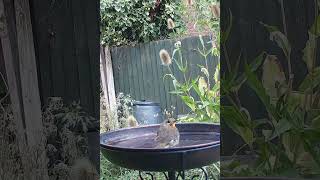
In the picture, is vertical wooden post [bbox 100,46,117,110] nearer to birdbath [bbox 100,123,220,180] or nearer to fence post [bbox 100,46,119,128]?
fence post [bbox 100,46,119,128]

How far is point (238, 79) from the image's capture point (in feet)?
2.80

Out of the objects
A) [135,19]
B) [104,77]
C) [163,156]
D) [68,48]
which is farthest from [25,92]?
[135,19]

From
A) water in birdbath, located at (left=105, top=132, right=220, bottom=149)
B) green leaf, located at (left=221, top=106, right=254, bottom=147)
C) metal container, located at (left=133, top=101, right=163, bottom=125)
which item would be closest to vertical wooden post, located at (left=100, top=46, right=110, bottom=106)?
metal container, located at (left=133, top=101, right=163, bottom=125)

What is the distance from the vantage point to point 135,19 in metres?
3.25

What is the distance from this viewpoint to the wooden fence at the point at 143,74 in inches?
131

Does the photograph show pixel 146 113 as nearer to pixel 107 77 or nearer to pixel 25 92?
pixel 107 77

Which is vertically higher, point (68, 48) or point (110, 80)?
point (68, 48)

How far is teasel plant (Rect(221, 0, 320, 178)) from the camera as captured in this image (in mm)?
820

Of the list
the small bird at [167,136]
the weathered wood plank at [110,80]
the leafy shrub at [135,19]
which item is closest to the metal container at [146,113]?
the weathered wood plank at [110,80]

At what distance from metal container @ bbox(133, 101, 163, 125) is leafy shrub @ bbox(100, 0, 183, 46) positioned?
555 mm

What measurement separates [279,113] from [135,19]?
2.51m

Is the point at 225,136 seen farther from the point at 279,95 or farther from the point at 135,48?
the point at 135,48

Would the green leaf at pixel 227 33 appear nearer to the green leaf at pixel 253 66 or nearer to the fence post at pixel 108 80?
the green leaf at pixel 253 66

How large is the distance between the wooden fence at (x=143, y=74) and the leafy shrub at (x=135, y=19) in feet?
0.26
